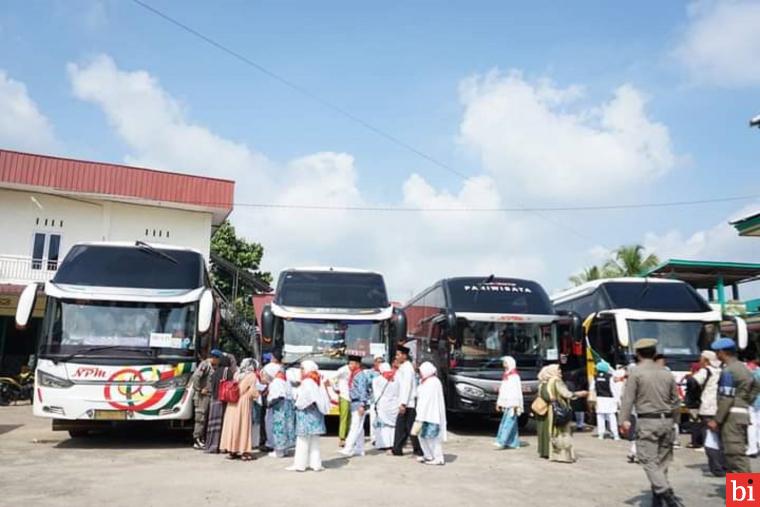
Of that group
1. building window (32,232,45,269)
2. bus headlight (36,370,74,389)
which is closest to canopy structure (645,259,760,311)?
bus headlight (36,370,74,389)

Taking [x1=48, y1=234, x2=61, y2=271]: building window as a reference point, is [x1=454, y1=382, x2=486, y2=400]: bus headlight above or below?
below

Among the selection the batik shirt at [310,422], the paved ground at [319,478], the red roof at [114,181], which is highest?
the red roof at [114,181]

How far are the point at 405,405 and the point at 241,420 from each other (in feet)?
8.17

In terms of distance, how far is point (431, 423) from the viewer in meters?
8.91

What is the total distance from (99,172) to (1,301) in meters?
6.03

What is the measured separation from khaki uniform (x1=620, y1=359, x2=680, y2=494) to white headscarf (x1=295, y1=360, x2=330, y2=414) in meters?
3.94

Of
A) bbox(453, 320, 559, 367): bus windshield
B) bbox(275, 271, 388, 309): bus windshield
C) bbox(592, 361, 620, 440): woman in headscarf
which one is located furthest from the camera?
bbox(453, 320, 559, 367): bus windshield

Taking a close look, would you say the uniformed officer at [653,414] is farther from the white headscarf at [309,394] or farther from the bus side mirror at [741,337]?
the bus side mirror at [741,337]

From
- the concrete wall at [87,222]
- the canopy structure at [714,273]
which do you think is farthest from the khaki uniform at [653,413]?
the concrete wall at [87,222]

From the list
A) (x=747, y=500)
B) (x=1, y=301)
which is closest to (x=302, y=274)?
(x=747, y=500)

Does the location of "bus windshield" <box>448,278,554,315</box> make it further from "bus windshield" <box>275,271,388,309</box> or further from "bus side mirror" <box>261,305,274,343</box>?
"bus side mirror" <box>261,305,274,343</box>

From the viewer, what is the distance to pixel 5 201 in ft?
70.7

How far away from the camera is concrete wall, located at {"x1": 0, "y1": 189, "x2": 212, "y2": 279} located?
70.8 feet

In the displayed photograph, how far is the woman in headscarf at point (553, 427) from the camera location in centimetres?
923
